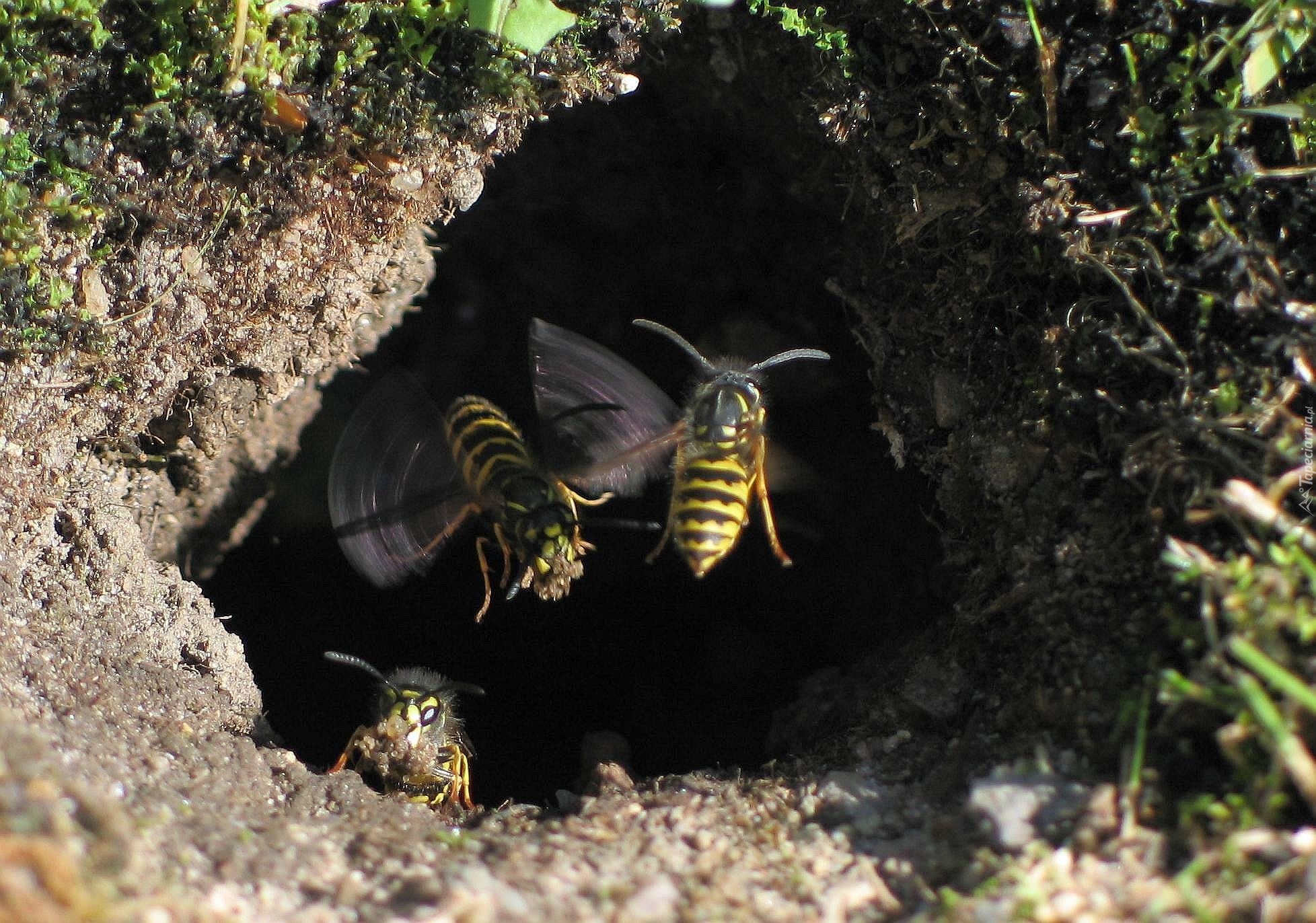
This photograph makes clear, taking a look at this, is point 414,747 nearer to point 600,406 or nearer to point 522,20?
point 600,406

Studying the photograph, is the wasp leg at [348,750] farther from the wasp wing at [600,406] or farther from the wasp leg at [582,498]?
the wasp wing at [600,406]

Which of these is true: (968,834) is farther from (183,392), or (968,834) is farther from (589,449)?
(183,392)

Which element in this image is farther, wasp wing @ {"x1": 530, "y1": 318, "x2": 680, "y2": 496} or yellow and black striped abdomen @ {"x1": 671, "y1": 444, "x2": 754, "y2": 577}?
wasp wing @ {"x1": 530, "y1": 318, "x2": 680, "y2": 496}

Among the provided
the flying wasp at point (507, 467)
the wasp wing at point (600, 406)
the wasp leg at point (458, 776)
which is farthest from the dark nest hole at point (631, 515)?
the wasp wing at point (600, 406)

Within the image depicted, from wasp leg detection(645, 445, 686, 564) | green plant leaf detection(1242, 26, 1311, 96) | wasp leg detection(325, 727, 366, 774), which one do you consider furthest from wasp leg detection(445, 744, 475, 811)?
green plant leaf detection(1242, 26, 1311, 96)

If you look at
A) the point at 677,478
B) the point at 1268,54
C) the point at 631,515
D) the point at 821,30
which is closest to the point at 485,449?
the point at 677,478

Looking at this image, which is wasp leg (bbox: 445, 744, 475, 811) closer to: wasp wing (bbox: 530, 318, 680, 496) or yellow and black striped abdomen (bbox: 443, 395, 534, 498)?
yellow and black striped abdomen (bbox: 443, 395, 534, 498)

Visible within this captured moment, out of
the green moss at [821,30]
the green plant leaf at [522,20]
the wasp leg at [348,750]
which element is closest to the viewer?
the green plant leaf at [522,20]
